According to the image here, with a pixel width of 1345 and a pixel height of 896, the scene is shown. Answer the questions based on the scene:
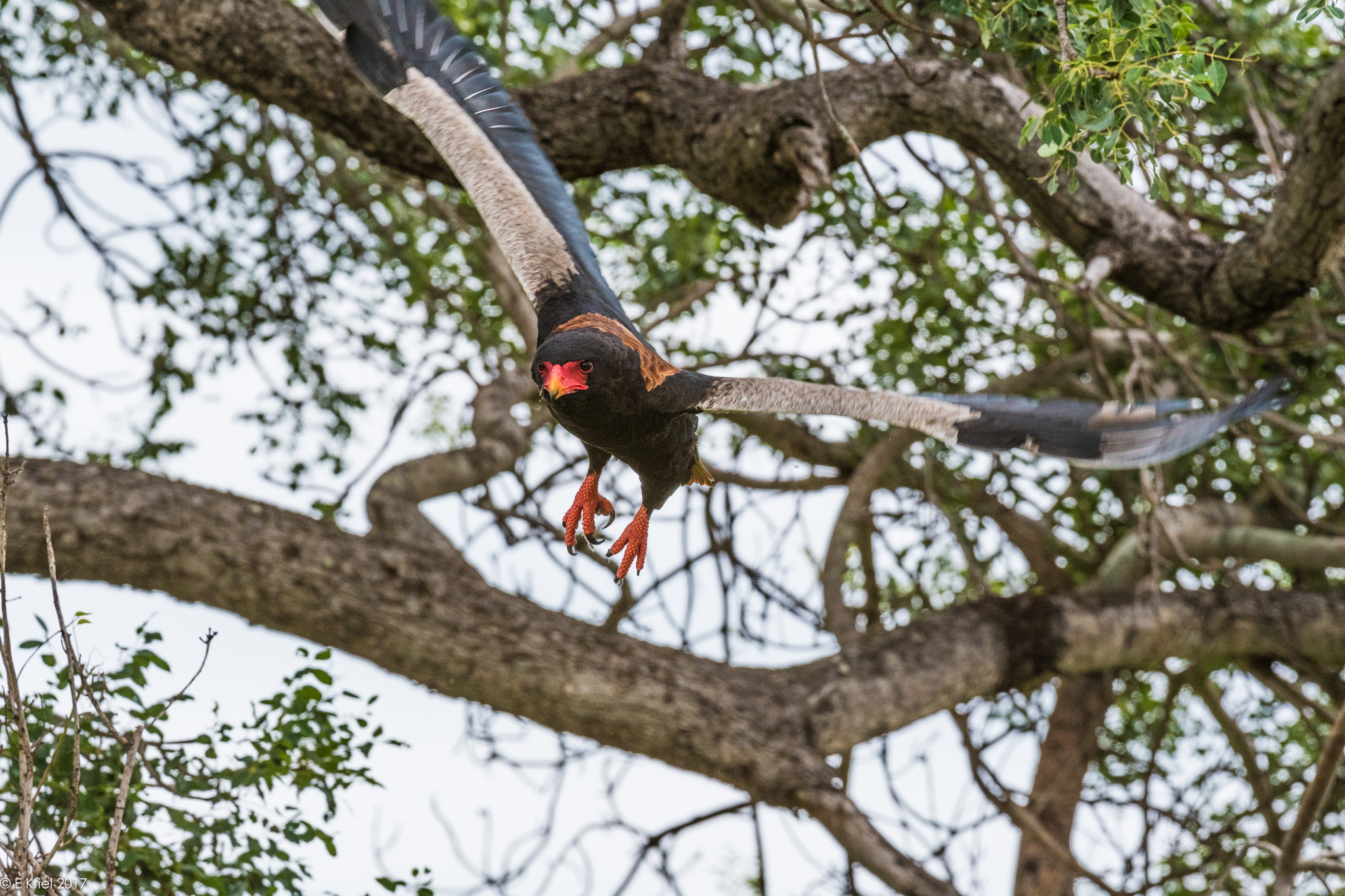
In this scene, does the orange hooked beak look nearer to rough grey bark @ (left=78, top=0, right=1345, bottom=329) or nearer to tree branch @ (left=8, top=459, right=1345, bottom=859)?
rough grey bark @ (left=78, top=0, right=1345, bottom=329)

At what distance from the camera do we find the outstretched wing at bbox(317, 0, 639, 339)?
270 cm

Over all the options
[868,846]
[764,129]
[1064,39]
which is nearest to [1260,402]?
[1064,39]

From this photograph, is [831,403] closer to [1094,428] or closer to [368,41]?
[1094,428]

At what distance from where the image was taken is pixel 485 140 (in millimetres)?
2900

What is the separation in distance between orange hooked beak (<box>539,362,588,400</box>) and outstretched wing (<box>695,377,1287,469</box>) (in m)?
0.28

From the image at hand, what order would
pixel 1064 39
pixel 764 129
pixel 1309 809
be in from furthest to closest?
pixel 764 129, pixel 1309 809, pixel 1064 39

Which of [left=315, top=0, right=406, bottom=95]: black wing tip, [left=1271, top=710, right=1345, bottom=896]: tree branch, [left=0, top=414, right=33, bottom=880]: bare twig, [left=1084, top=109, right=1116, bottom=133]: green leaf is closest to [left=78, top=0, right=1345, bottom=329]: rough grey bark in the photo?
[left=315, top=0, right=406, bottom=95]: black wing tip

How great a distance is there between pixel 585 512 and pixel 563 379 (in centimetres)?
63

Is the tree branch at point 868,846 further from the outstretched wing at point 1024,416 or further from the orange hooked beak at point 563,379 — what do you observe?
the orange hooked beak at point 563,379

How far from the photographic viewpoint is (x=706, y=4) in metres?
5.00

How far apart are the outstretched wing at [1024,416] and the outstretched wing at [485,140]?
0.42 meters

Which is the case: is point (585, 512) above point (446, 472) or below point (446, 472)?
below

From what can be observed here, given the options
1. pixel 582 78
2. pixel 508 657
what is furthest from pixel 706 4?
pixel 508 657

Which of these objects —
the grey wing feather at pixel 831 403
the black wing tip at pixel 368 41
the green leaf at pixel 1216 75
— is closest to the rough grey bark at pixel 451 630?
the black wing tip at pixel 368 41
